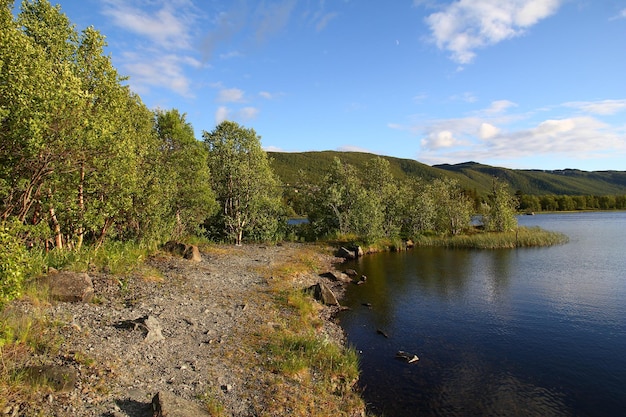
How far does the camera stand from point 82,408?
34.2ft

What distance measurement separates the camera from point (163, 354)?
49.2 ft

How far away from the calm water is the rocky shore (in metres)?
3.46

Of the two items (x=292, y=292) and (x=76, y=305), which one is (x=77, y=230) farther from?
(x=292, y=292)

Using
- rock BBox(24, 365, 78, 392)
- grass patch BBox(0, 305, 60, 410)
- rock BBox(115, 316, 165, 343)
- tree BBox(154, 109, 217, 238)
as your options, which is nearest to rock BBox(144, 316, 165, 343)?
rock BBox(115, 316, 165, 343)

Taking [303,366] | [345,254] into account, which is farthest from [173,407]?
[345,254]

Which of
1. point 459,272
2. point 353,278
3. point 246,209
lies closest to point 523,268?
point 459,272

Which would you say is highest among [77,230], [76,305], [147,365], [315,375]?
[77,230]

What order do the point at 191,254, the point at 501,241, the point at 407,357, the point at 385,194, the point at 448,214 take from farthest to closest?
the point at 448,214 → the point at 385,194 → the point at 501,241 → the point at 191,254 → the point at 407,357

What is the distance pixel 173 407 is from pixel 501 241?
6966 centimetres

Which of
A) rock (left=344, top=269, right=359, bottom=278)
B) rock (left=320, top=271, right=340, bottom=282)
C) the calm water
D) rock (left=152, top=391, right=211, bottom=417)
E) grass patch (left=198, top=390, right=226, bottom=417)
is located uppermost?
rock (left=152, top=391, right=211, bottom=417)

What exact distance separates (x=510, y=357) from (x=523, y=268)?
30.5 m

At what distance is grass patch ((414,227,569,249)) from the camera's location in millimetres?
67312

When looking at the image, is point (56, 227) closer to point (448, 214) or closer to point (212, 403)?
point (212, 403)

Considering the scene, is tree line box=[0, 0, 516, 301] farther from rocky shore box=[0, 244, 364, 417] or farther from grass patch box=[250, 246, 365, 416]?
grass patch box=[250, 246, 365, 416]
